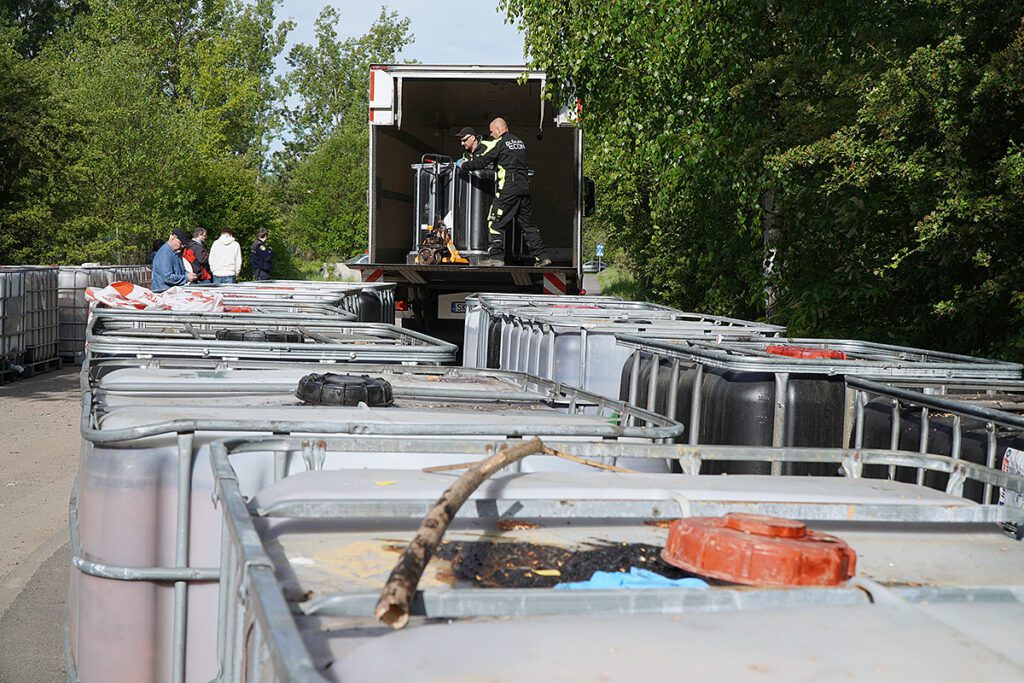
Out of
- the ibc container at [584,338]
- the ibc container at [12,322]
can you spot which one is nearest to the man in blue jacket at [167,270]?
the ibc container at [12,322]

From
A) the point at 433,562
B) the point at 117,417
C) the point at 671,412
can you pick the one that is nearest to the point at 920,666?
the point at 433,562

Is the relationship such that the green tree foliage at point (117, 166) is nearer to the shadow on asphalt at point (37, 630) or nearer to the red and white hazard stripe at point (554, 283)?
the red and white hazard stripe at point (554, 283)

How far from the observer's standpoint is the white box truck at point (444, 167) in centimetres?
1444

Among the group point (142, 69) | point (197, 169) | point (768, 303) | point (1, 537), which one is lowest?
point (1, 537)

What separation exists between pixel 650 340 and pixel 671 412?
59cm

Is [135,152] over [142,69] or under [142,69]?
under

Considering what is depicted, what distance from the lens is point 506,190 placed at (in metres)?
13.9

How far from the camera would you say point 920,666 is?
155 centimetres

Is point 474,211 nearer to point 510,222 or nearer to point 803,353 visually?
point 510,222

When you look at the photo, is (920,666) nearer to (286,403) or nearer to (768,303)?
(286,403)

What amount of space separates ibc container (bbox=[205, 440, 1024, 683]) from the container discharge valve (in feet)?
5.08

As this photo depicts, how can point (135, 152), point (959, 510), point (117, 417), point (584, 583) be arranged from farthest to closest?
point (135, 152) < point (117, 417) < point (959, 510) < point (584, 583)

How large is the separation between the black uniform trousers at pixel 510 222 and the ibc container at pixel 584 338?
5.07 m

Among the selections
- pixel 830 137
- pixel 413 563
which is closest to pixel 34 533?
pixel 413 563
